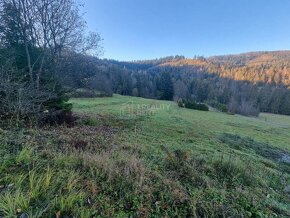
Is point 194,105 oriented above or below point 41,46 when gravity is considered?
below

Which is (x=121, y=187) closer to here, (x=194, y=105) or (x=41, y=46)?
(x=41, y=46)

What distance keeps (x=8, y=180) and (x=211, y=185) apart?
420 centimetres

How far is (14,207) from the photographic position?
9.70 feet

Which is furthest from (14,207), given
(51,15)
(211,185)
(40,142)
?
(51,15)

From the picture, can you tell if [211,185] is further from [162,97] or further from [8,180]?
[162,97]
